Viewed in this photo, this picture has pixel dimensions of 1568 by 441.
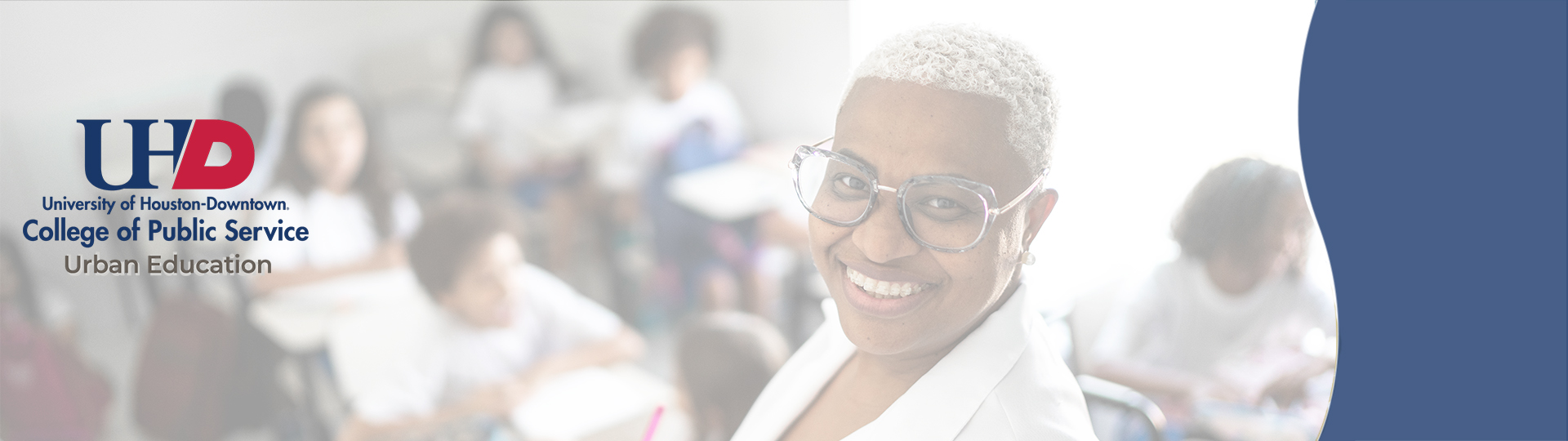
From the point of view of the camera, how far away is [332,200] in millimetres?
1695

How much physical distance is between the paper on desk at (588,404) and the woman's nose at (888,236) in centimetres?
57

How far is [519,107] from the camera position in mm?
1678

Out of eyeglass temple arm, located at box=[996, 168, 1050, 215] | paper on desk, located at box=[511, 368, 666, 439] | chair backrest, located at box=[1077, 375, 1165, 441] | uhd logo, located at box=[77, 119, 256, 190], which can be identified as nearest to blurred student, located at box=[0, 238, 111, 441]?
uhd logo, located at box=[77, 119, 256, 190]

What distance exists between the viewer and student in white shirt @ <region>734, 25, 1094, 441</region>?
1.37 m

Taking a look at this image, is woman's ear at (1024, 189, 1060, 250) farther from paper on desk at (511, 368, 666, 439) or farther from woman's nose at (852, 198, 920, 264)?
paper on desk at (511, 368, 666, 439)

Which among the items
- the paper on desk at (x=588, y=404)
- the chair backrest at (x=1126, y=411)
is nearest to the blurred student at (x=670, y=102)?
the paper on desk at (x=588, y=404)

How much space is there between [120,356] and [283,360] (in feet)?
0.95

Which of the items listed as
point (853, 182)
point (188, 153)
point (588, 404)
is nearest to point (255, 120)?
point (188, 153)

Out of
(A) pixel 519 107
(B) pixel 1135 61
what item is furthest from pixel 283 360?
(B) pixel 1135 61

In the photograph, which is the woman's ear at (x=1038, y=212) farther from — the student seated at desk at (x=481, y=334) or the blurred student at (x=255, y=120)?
the blurred student at (x=255, y=120)

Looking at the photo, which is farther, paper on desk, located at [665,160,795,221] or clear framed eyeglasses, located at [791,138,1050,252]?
paper on desk, located at [665,160,795,221]

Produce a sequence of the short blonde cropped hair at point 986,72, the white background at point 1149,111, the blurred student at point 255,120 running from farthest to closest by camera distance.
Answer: the blurred student at point 255,120, the white background at point 1149,111, the short blonde cropped hair at point 986,72

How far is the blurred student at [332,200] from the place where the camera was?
5.50 ft

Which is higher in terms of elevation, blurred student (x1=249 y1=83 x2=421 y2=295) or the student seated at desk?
blurred student (x1=249 y1=83 x2=421 y2=295)
